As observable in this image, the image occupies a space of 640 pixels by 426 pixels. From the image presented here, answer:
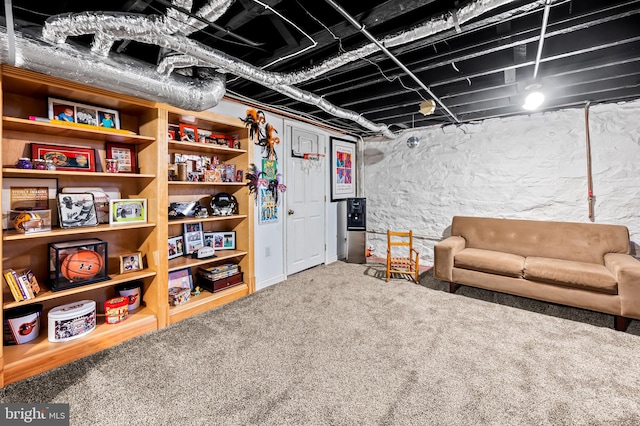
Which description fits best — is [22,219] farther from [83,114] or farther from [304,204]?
[304,204]

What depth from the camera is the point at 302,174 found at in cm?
427

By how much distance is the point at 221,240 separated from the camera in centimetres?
336

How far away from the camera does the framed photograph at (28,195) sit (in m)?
2.06

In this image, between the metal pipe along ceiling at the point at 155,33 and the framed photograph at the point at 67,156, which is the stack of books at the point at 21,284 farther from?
the metal pipe along ceiling at the point at 155,33

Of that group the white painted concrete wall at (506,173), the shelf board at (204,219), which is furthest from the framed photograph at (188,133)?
the white painted concrete wall at (506,173)

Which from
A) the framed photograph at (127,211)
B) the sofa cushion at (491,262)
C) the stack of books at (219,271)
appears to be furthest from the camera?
the stack of books at (219,271)

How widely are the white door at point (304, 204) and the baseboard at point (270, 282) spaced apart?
6.7 inches

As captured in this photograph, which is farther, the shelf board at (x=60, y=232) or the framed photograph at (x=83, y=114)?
the framed photograph at (x=83, y=114)

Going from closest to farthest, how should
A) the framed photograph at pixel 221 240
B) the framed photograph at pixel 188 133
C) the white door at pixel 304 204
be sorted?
the framed photograph at pixel 188 133
the framed photograph at pixel 221 240
the white door at pixel 304 204

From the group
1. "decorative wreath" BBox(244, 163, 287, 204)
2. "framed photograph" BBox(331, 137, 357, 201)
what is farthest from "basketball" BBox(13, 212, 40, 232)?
"framed photograph" BBox(331, 137, 357, 201)

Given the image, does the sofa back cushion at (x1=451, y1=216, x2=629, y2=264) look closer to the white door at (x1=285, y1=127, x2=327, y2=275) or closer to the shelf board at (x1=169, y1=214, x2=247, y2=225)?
the white door at (x1=285, y1=127, x2=327, y2=275)

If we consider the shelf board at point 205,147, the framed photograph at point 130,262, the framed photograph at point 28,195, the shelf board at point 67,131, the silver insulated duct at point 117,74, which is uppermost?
the silver insulated duct at point 117,74

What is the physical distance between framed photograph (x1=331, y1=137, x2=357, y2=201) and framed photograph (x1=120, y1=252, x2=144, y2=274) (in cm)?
301

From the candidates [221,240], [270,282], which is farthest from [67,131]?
[270,282]
